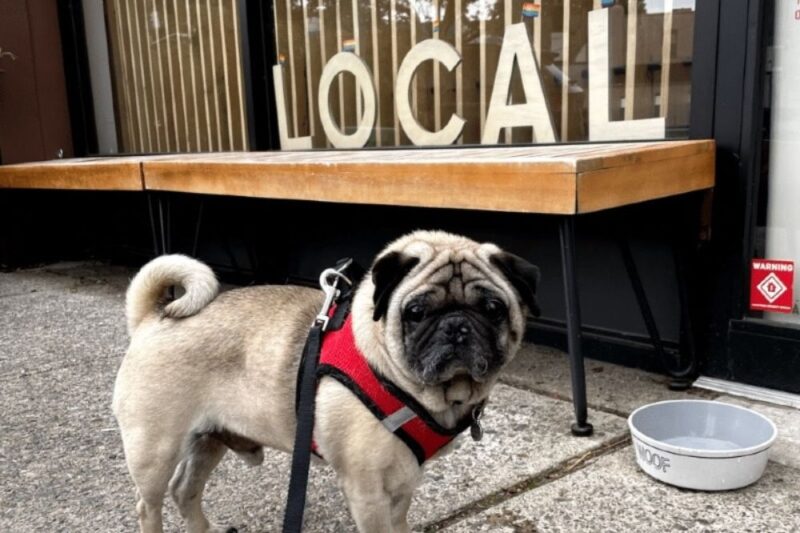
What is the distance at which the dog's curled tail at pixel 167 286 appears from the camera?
2334 mm

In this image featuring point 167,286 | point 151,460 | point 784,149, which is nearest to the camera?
point 151,460

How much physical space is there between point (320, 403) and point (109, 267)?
634 centimetres

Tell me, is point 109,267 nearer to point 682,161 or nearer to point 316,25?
point 316,25

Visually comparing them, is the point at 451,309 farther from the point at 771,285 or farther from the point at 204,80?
the point at 204,80

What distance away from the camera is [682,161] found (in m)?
3.29

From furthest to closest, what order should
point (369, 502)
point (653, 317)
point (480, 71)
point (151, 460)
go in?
point (480, 71), point (653, 317), point (151, 460), point (369, 502)

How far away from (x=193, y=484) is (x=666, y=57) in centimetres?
303

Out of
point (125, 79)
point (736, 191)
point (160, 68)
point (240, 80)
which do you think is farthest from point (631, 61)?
point (125, 79)

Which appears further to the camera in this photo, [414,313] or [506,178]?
[506,178]

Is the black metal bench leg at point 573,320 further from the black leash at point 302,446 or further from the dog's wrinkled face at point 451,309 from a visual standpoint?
the black leash at point 302,446

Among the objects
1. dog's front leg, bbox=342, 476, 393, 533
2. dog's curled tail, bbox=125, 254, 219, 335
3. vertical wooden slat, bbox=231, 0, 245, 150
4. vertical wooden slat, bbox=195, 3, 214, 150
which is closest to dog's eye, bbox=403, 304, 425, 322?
dog's front leg, bbox=342, 476, 393, 533

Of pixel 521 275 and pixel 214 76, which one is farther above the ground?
pixel 214 76

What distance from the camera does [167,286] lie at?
7.97 ft

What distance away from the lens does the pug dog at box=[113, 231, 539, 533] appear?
1965 mm
